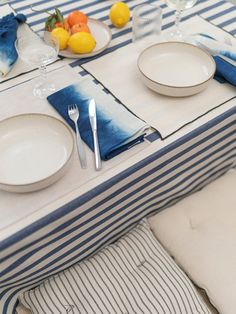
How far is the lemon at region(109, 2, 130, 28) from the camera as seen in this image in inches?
41.0

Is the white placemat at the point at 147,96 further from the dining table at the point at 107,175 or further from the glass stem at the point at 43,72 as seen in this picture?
the glass stem at the point at 43,72

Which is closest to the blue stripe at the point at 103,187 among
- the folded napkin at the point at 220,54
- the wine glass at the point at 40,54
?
the folded napkin at the point at 220,54

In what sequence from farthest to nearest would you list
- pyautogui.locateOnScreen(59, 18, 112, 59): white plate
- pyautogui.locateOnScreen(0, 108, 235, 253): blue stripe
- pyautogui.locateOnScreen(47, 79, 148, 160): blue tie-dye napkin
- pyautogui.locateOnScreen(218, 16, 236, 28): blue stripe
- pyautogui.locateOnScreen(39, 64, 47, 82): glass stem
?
pyautogui.locateOnScreen(218, 16, 236, 28): blue stripe, pyautogui.locateOnScreen(59, 18, 112, 59): white plate, pyautogui.locateOnScreen(39, 64, 47, 82): glass stem, pyautogui.locateOnScreen(47, 79, 148, 160): blue tie-dye napkin, pyautogui.locateOnScreen(0, 108, 235, 253): blue stripe

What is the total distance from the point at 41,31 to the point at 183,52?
1.49 feet

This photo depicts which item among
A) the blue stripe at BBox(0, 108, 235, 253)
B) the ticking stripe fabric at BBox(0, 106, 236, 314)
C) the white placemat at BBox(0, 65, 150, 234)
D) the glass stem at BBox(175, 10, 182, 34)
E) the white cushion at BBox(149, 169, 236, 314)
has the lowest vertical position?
the white cushion at BBox(149, 169, 236, 314)

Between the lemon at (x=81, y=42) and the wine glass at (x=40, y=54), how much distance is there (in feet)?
0.22

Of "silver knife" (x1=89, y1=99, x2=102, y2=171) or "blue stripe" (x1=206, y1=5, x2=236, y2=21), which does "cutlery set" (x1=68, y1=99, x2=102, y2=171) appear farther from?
"blue stripe" (x1=206, y1=5, x2=236, y2=21)

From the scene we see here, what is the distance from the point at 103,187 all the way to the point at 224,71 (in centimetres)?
47

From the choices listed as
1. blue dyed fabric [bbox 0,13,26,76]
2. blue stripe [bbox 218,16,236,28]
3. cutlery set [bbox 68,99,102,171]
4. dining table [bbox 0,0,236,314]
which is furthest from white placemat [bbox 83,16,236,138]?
blue stripe [bbox 218,16,236,28]

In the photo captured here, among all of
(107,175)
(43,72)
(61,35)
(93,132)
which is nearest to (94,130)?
(93,132)

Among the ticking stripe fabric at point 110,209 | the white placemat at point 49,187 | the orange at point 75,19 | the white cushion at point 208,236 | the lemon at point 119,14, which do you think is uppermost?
the orange at point 75,19

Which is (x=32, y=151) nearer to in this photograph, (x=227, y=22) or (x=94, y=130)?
(x=94, y=130)

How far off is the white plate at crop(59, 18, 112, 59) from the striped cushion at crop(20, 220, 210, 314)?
0.55 metres

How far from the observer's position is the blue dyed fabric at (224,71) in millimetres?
867
